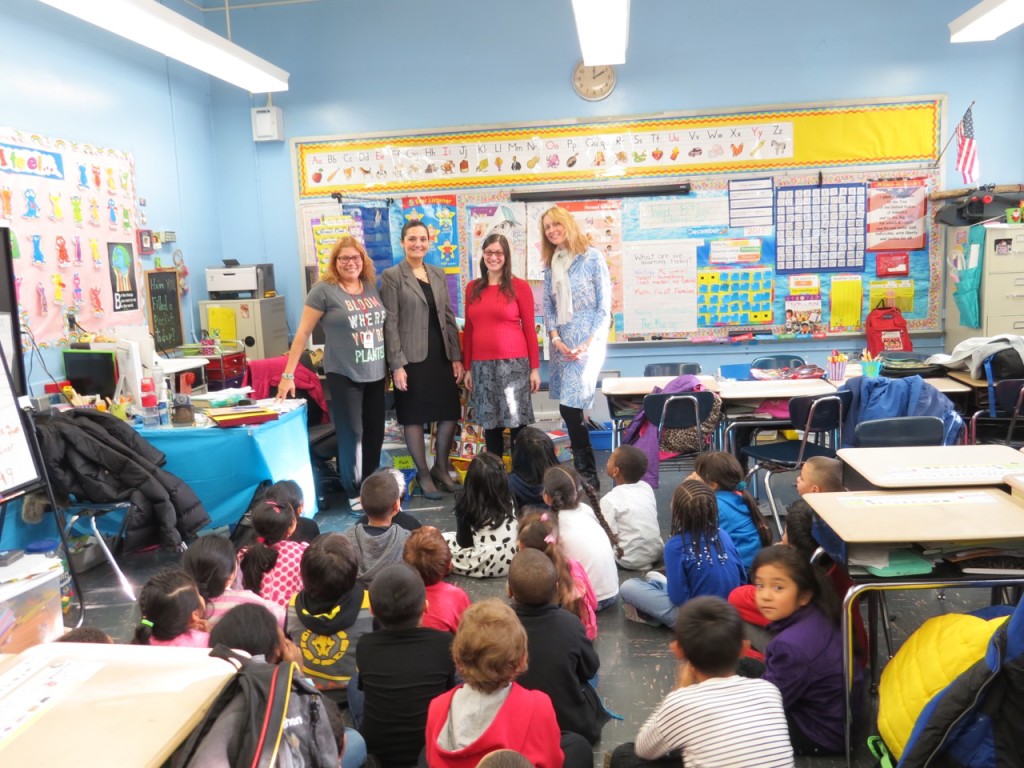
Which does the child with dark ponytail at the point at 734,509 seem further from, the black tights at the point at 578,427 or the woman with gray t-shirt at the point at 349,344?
the woman with gray t-shirt at the point at 349,344

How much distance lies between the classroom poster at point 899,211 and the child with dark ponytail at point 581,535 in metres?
3.94

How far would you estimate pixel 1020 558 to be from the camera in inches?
86.0

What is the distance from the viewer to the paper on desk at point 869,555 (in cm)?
212

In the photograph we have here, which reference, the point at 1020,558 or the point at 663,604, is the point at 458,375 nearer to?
the point at 663,604

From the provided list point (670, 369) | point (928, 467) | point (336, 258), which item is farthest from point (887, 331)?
point (336, 258)

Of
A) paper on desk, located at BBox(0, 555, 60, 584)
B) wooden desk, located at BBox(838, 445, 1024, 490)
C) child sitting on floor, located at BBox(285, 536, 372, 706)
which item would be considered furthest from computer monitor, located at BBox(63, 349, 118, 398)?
wooden desk, located at BBox(838, 445, 1024, 490)

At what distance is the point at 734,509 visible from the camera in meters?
3.32

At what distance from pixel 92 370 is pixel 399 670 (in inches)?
117

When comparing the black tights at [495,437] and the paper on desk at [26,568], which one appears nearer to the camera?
the paper on desk at [26,568]

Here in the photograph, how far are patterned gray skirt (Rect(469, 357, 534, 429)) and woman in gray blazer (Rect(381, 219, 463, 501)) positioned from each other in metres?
0.18

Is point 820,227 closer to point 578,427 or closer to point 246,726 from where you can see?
point 578,427

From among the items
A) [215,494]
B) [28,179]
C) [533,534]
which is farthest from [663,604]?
[28,179]

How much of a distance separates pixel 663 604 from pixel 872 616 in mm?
825

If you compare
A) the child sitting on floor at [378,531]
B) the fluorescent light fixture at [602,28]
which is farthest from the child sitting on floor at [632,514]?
the fluorescent light fixture at [602,28]
